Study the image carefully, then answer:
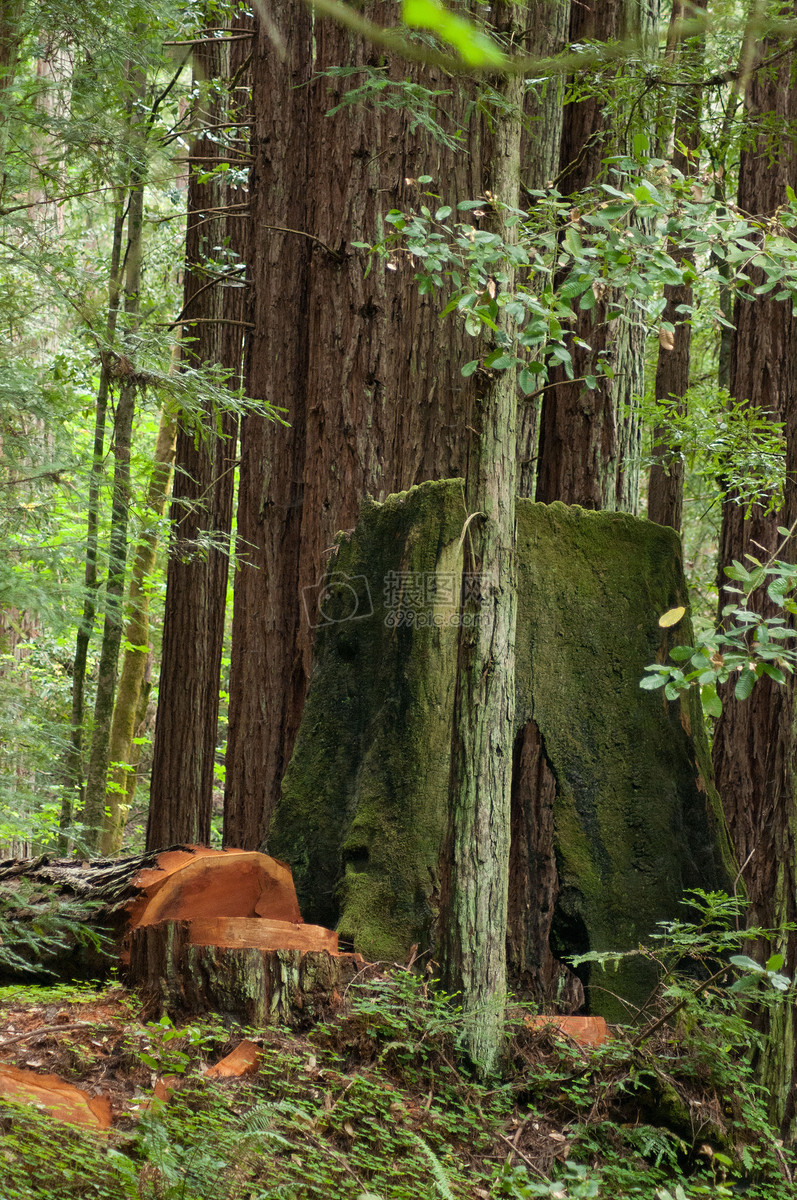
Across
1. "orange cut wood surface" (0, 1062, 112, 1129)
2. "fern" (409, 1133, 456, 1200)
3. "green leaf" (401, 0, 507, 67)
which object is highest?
"green leaf" (401, 0, 507, 67)

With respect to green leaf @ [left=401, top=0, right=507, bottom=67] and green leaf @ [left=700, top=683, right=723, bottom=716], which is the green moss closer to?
green leaf @ [left=700, top=683, right=723, bottom=716]

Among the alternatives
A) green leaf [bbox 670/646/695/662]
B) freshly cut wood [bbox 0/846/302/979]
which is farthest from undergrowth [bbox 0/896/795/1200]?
green leaf [bbox 670/646/695/662]

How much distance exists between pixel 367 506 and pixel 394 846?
1.79 meters

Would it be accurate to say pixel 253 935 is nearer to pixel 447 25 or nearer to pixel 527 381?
pixel 527 381

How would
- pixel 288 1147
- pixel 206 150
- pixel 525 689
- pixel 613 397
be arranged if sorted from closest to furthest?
pixel 288 1147
pixel 525 689
pixel 613 397
pixel 206 150

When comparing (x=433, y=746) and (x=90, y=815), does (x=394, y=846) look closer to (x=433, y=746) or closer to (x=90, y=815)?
(x=433, y=746)

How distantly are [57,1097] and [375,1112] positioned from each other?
975mm

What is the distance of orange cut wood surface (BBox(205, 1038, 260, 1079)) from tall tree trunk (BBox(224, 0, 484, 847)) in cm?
223

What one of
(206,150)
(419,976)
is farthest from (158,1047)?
Answer: (206,150)

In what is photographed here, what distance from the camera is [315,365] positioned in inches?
226

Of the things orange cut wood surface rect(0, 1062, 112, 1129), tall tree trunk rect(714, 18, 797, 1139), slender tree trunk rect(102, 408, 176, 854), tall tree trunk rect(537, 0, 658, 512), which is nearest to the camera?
orange cut wood surface rect(0, 1062, 112, 1129)

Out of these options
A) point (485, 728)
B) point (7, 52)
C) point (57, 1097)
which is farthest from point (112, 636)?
point (57, 1097)

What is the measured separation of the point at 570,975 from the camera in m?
4.38

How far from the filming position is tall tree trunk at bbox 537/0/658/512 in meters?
5.48
